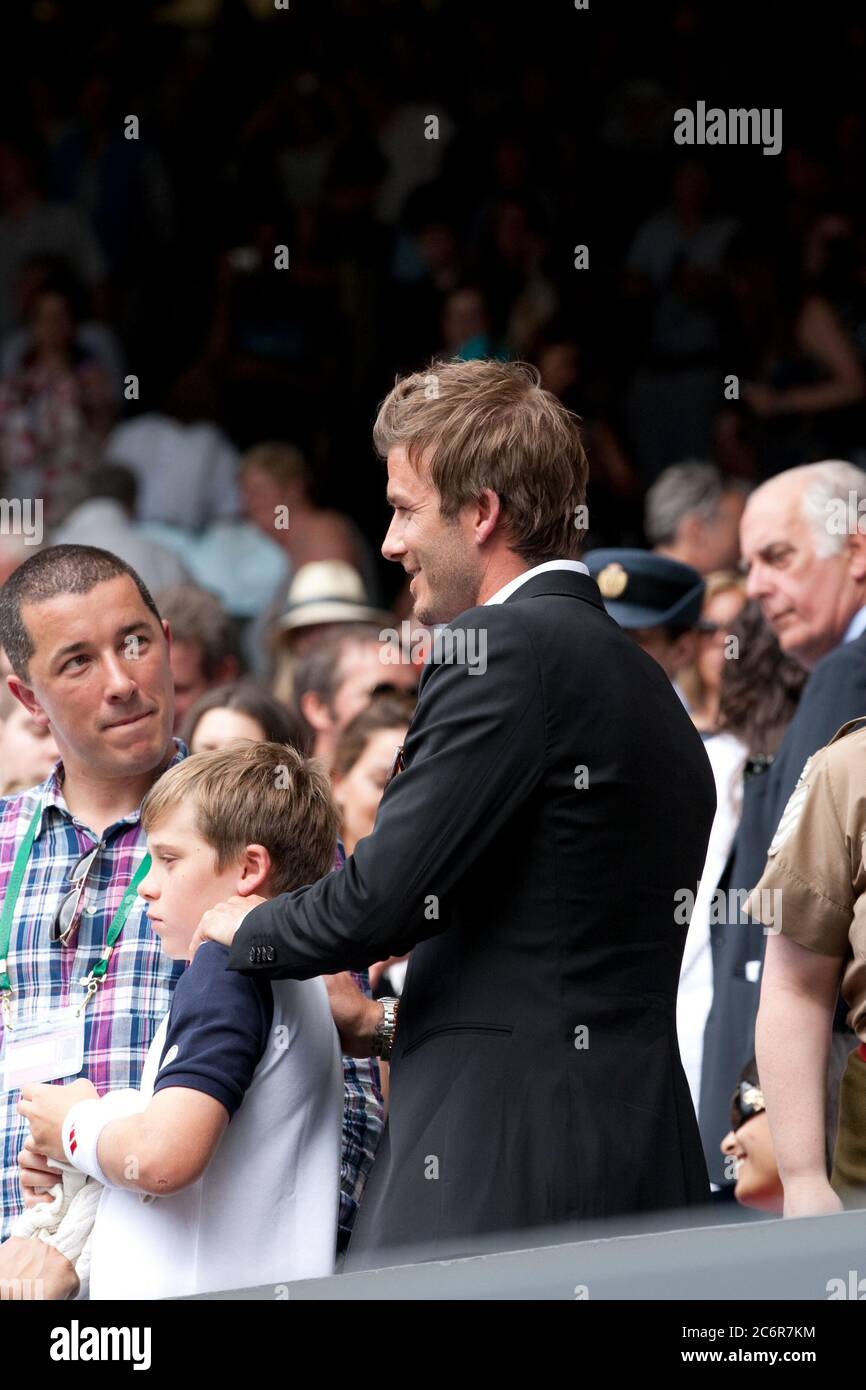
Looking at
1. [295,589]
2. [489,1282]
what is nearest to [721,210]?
[295,589]

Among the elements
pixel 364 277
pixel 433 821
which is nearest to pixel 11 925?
pixel 433 821

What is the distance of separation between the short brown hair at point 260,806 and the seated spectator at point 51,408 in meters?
5.77

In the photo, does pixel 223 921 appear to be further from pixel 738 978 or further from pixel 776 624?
pixel 776 624

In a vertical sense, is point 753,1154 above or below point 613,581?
below

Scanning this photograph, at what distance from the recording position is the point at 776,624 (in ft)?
14.6

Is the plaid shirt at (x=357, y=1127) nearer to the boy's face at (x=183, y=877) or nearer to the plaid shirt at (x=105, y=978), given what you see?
the plaid shirt at (x=105, y=978)

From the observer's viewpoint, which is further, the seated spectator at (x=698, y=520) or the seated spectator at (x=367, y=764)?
the seated spectator at (x=698, y=520)

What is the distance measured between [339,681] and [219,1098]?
3.03m

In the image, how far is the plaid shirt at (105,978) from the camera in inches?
120

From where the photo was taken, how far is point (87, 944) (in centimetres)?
313

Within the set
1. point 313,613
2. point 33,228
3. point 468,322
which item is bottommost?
point 313,613

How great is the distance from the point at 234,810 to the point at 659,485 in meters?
4.38

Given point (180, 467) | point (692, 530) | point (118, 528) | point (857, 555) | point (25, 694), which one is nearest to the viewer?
point (25, 694)

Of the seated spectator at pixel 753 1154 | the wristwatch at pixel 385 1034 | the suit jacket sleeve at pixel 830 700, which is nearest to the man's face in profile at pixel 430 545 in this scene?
the wristwatch at pixel 385 1034
